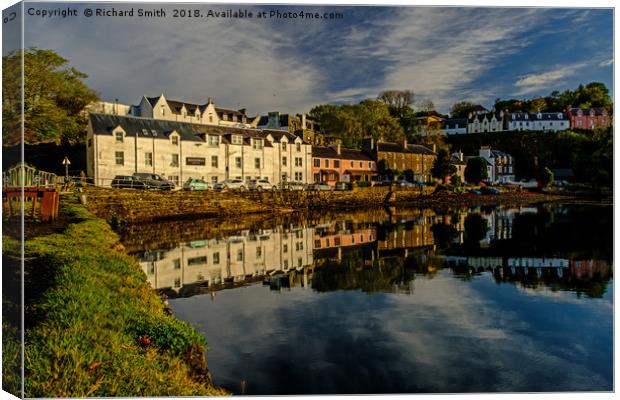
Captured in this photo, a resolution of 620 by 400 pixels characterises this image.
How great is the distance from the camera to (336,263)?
1291 cm

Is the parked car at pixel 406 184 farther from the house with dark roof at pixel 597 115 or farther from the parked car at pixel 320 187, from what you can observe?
the house with dark roof at pixel 597 115

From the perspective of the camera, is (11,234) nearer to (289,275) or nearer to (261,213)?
(289,275)

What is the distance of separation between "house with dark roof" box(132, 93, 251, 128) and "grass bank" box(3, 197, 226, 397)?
5852 millimetres

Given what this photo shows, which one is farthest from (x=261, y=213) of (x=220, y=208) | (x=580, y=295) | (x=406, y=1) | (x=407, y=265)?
(x=406, y=1)

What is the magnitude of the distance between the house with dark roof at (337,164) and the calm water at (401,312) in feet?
71.1

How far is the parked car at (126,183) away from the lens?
2153cm

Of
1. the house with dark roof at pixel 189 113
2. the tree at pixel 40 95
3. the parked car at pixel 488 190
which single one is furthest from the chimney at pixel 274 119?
the parked car at pixel 488 190

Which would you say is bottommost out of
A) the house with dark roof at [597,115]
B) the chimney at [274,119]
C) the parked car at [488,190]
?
the parked car at [488,190]

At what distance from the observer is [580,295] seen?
27.4 feet

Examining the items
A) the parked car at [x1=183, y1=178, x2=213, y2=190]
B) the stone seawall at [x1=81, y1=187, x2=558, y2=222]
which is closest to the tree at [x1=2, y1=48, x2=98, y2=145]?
the stone seawall at [x1=81, y1=187, x2=558, y2=222]

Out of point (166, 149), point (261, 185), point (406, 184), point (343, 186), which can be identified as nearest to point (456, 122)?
point (166, 149)

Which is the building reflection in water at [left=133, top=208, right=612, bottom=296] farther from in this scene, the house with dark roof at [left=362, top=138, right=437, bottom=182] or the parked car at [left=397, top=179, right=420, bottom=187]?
the parked car at [left=397, top=179, right=420, bottom=187]

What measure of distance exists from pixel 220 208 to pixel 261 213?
3526 millimetres

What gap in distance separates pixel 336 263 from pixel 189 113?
696 centimetres
